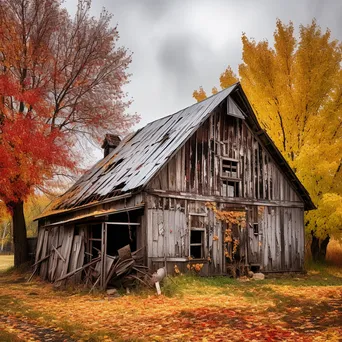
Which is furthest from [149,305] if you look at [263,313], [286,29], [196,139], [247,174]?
[286,29]

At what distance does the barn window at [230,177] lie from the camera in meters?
18.2

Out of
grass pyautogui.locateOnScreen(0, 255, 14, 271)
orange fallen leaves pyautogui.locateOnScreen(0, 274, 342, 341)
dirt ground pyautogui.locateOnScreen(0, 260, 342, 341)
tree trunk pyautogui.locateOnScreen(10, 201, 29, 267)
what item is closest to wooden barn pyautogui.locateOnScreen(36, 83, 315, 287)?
dirt ground pyautogui.locateOnScreen(0, 260, 342, 341)

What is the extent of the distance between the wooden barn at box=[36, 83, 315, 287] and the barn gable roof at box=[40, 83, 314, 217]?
68mm

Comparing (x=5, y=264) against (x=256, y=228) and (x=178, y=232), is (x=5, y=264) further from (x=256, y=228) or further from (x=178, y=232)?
(x=256, y=228)

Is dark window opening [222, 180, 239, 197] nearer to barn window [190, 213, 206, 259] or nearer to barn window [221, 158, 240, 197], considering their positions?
barn window [221, 158, 240, 197]

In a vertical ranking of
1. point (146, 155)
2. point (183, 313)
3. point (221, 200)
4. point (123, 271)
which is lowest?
point (183, 313)

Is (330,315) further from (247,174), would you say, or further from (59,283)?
(59,283)

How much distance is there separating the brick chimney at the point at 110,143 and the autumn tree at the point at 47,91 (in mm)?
547

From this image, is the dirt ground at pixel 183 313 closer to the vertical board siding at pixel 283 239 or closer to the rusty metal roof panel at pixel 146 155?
the vertical board siding at pixel 283 239

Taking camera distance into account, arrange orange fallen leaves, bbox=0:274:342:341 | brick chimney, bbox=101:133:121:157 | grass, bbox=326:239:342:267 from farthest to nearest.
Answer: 1. brick chimney, bbox=101:133:121:157
2. grass, bbox=326:239:342:267
3. orange fallen leaves, bbox=0:274:342:341

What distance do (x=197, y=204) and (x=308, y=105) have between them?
7.85m

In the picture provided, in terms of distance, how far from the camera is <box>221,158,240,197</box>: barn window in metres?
18.2

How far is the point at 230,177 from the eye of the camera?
18422 mm

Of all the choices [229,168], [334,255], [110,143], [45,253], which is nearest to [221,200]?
[229,168]
